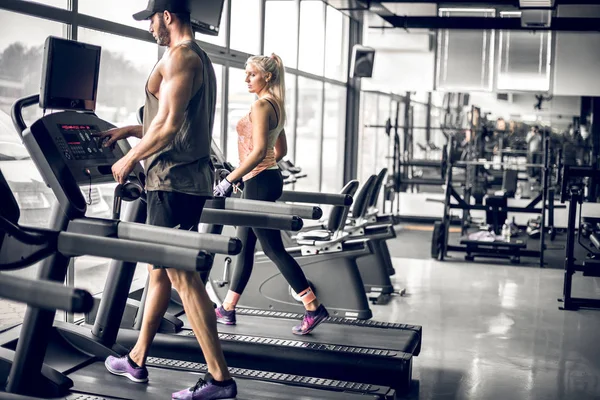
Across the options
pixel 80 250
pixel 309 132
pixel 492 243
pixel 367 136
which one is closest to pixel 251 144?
pixel 80 250

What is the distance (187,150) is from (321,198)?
179 cm

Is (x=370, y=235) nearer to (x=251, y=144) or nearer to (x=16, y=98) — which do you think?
(x=251, y=144)

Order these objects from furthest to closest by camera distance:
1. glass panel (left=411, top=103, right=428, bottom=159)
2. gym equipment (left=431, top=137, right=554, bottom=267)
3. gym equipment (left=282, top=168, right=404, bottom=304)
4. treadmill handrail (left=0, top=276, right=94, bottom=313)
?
glass panel (left=411, top=103, right=428, bottom=159), gym equipment (left=431, top=137, right=554, bottom=267), gym equipment (left=282, top=168, right=404, bottom=304), treadmill handrail (left=0, top=276, right=94, bottom=313)

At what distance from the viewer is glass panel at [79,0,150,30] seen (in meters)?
4.58

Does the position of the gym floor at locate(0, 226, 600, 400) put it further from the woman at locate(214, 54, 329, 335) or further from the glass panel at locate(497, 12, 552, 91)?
the glass panel at locate(497, 12, 552, 91)

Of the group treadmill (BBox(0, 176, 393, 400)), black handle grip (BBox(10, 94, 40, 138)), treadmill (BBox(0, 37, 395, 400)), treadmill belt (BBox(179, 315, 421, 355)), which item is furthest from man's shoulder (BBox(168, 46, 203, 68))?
treadmill belt (BBox(179, 315, 421, 355))

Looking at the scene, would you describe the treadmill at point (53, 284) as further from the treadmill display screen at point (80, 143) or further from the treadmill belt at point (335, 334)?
the treadmill belt at point (335, 334)

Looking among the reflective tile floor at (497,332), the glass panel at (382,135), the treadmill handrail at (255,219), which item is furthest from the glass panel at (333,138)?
the treadmill handrail at (255,219)

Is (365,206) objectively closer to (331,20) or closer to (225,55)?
(225,55)

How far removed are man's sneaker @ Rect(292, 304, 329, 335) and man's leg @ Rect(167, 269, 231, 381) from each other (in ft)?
4.30

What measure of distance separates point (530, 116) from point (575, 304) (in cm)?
828

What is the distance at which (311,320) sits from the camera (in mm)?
4539

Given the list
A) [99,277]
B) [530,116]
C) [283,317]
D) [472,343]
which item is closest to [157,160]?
[283,317]

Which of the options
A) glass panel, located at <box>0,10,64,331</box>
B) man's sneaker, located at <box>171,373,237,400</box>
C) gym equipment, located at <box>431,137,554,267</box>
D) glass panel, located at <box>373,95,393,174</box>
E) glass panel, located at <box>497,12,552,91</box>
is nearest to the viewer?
man's sneaker, located at <box>171,373,237,400</box>
